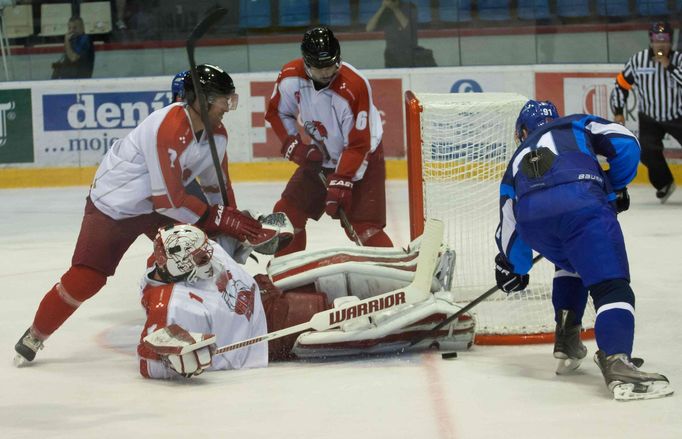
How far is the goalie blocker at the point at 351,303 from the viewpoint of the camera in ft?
12.4

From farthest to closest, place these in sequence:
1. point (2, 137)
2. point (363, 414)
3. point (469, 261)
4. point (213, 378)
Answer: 1. point (2, 137)
2. point (469, 261)
3. point (213, 378)
4. point (363, 414)

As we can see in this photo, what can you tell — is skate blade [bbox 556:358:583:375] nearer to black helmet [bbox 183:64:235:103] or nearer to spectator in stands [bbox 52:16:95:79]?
black helmet [bbox 183:64:235:103]

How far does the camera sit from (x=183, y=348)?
11.3 ft

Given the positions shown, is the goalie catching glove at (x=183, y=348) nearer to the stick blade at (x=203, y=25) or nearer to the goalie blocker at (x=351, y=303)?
the goalie blocker at (x=351, y=303)

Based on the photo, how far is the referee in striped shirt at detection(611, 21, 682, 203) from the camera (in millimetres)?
7492

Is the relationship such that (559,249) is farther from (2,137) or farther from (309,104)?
(2,137)

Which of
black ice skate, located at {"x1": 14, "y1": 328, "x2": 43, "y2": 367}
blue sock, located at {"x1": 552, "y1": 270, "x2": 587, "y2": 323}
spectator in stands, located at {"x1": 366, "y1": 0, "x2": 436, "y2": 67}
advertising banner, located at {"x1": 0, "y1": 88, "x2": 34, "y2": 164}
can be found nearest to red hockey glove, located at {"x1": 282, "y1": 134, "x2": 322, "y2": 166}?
black ice skate, located at {"x1": 14, "y1": 328, "x2": 43, "y2": 367}

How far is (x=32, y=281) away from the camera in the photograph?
5551 mm

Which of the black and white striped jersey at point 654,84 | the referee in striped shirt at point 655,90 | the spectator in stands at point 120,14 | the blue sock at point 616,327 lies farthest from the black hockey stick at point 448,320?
the spectator in stands at point 120,14

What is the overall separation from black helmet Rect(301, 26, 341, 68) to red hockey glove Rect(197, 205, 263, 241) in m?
0.78

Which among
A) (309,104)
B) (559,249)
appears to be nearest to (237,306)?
(559,249)

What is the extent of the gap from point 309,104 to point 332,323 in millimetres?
1382

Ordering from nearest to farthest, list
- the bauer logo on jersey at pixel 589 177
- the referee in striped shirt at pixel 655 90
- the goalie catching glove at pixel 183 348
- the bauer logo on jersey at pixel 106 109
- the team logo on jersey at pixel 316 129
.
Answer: the bauer logo on jersey at pixel 589 177 < the goalie catching glove at pixel 183 348 < the team logo on jersey at pixel 316 129 < the referee in striped shirt at pixel 655 90 < the bauer logo on jersey at pixel 106 109

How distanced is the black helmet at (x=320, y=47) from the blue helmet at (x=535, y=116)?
114 cm
